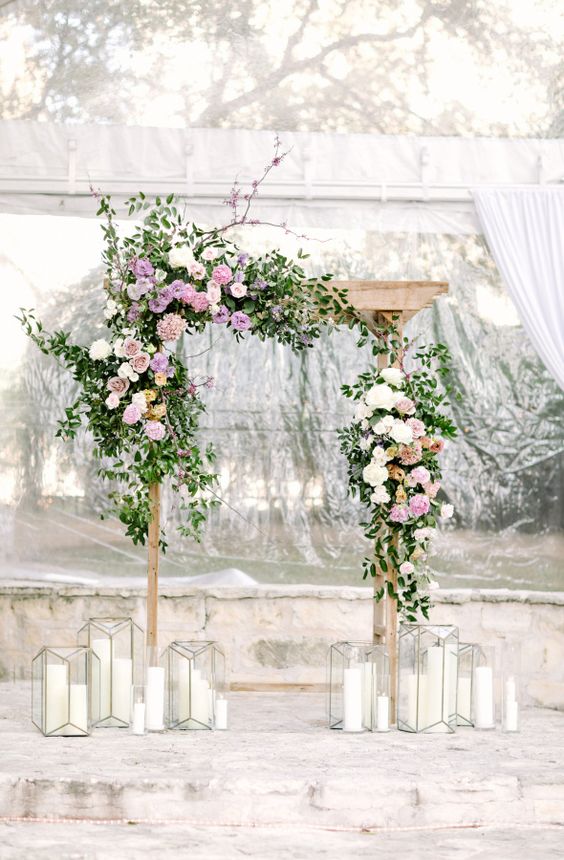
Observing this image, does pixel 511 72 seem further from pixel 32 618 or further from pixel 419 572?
pixel 32 618

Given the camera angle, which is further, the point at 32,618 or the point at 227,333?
the point at 227,333

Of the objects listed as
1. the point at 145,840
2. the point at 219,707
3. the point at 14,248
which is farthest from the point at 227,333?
the point at 145,840

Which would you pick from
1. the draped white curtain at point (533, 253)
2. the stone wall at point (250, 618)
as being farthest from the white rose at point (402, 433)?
the draped white curtain at point (533, 253)

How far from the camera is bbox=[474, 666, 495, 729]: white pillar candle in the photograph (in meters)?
3.93

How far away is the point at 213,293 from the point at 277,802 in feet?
5.57

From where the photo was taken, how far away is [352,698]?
3855mm

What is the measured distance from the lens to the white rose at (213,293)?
403 centimetres

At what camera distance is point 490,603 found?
5504mm

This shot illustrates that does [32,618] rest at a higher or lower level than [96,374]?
lower

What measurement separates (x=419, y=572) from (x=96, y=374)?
1268 mm

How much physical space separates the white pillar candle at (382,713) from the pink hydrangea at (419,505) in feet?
1.97

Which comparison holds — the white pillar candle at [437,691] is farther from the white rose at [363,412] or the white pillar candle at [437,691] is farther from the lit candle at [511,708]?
the white rose at [363,412]

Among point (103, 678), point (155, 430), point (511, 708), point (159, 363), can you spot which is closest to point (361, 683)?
point (511, 708)

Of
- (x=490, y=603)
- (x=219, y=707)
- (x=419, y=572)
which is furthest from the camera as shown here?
(x=490, y=603)
